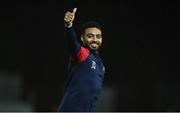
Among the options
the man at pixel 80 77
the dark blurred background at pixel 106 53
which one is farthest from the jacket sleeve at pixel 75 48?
the dark blurred background at pixel 106 53

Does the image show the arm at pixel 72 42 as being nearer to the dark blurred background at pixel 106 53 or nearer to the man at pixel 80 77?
the man at pixel 80 77

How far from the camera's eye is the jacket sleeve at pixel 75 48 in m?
2.44

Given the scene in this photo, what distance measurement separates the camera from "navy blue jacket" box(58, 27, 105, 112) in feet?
8.16

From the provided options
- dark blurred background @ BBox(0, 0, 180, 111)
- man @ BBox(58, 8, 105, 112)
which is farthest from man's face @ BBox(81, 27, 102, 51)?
dark blurred background @ BBox(0, 0, 180, 111)

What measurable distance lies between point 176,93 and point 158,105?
0.25 meters

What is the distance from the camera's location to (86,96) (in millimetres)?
2492

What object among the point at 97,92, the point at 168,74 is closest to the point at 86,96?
the point at 97,92

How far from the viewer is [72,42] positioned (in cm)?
245

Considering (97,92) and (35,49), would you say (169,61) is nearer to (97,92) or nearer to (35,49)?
(35,49)

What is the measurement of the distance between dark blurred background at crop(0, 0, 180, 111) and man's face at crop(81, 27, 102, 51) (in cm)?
243

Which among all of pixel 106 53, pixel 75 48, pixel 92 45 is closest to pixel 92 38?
pixel 92 45

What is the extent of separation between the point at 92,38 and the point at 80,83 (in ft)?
0.80

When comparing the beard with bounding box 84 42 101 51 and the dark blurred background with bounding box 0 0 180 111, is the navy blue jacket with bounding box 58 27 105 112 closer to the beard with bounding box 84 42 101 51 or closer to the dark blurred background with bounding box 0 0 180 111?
the beard with bounding box 84 42 101 51

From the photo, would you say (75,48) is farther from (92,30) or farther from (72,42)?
(92,30)
